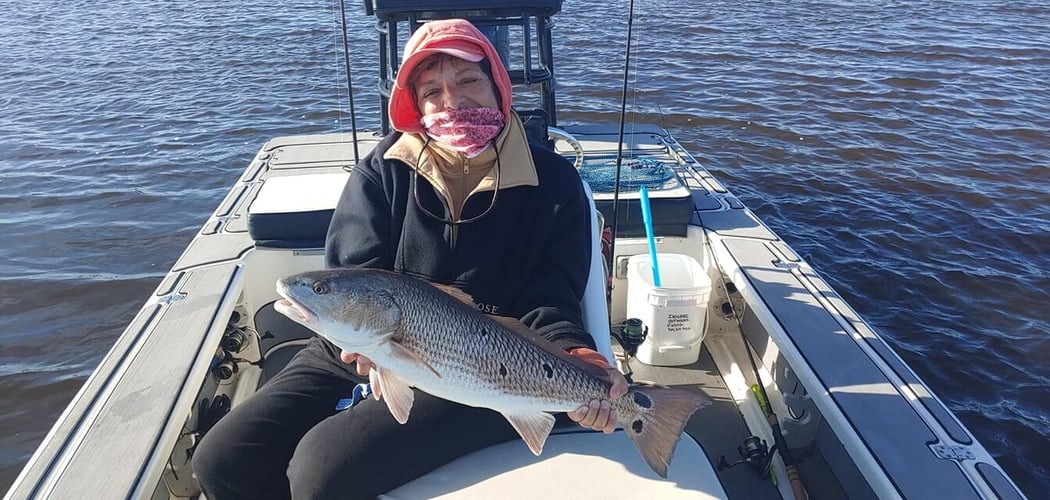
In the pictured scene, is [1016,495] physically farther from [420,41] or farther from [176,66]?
[176,66]

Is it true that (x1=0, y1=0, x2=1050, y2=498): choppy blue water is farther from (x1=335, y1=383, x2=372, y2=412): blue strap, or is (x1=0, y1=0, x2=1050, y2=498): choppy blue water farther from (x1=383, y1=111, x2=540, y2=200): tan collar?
(x1=383, y1=111, x2=540, y2=200): tan collar

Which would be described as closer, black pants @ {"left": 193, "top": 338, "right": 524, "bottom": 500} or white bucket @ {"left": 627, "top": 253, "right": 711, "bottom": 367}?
black pants @ {"left": 193, "top": 338, "right": 524, "bottom": 500}

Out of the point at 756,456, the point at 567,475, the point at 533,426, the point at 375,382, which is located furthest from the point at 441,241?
the point at 756,456

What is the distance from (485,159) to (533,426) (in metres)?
1.05

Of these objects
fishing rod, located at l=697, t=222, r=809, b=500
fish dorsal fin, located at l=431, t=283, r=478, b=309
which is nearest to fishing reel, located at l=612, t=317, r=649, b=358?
fishing rod, located at l=697, t=222, r=809, b=500

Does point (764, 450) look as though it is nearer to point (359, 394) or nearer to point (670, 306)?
point (670, 306)

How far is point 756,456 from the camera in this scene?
3439 mm

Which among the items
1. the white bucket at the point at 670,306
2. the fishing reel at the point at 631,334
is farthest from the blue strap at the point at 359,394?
the white bucket at the point at 670,306

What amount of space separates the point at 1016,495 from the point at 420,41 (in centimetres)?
277

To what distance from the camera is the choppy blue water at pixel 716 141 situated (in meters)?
5.78

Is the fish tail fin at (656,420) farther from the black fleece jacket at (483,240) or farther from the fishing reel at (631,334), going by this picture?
the fishing reel at (631,334)

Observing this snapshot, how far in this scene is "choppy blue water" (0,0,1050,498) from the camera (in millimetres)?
5777

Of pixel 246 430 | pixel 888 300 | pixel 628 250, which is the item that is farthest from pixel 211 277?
pixel 888 300

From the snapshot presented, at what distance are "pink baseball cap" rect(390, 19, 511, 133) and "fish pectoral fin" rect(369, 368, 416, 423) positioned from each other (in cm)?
102
